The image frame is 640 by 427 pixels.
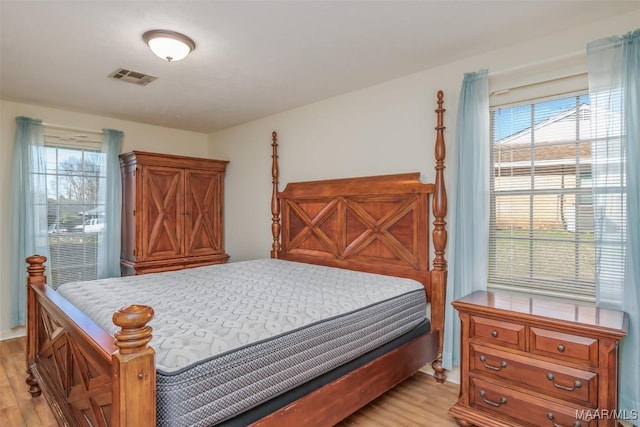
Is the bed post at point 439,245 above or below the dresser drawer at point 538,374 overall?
above

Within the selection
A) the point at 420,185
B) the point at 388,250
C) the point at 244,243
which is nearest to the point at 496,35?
the point at 420,185

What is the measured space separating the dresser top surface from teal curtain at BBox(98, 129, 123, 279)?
3.88m

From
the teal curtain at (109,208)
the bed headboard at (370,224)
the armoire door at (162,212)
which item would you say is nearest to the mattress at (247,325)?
the bed headboard at (370,224)

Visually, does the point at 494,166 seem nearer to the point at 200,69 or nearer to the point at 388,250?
the point at 388,250

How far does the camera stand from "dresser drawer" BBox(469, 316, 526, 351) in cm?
200

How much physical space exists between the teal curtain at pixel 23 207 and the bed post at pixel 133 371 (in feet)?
11.2

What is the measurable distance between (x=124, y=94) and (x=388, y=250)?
2.94 meters

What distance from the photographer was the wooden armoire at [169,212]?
13.5ft

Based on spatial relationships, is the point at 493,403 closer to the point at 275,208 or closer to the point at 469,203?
the point at 469,203

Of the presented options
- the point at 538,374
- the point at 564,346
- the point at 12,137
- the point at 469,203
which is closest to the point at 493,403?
the point at 538,374

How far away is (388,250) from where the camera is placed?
3.16 m

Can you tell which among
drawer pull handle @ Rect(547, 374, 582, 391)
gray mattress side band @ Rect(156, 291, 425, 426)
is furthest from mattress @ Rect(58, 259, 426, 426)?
drawer pull handle @ Rect(547, 374, 582, 391)

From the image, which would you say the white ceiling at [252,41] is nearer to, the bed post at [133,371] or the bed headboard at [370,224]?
the bed headboard at [370,224]

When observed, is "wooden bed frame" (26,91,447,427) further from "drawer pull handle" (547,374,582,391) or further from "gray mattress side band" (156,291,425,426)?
"drawer pull handle" (547,374,582,391)
